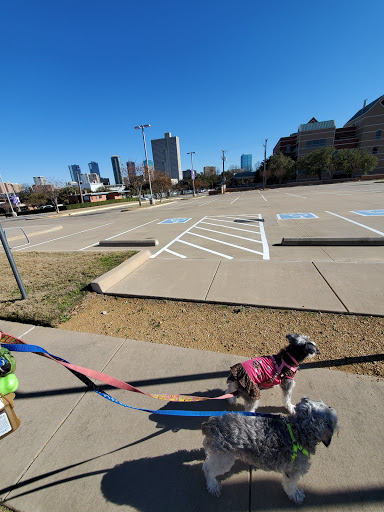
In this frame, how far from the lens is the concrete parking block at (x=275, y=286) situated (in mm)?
3684

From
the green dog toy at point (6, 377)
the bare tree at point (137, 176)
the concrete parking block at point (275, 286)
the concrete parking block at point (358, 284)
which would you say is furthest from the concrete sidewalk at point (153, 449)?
the bare tree at point (137, 176)

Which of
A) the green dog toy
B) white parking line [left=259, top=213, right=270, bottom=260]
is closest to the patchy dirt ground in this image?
the green dog toy

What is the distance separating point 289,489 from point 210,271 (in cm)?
391

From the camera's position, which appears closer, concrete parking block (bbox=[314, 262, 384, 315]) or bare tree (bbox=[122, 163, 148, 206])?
concrete parking block (bbox=[314, 262, 384, 315])

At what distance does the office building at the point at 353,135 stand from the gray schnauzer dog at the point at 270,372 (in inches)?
3246

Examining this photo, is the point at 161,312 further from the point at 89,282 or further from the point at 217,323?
the point at 89,282

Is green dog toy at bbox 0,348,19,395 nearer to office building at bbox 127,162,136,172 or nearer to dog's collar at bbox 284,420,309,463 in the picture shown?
dog's collar at bbox 284,420,309,463

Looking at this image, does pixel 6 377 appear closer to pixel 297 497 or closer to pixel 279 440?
pixel 279 440

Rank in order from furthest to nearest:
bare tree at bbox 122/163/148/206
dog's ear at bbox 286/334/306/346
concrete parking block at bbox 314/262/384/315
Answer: bare tree at bbox 122/163/148/206 < concrete parking block at bbox 314/262/384/315 < dog's ear at bbox 286/334/306/346

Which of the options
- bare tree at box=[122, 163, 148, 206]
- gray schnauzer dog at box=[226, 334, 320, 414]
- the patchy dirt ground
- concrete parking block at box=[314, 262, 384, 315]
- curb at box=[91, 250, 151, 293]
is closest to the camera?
gray schnauzer dog at box=[226, 334, 320, 414]

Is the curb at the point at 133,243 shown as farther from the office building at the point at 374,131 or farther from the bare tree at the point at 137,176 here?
the office building at the point at 374,131

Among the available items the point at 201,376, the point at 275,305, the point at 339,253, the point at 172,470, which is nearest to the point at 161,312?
the point at 201,376

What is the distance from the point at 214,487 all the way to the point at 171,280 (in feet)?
11.8

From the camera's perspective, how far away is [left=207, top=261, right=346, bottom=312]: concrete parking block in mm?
3684
